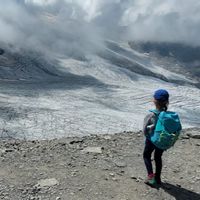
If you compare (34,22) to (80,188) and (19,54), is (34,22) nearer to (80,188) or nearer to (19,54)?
(19,54)

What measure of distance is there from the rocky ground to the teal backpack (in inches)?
29.7

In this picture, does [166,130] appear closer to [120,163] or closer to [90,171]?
[90,171]

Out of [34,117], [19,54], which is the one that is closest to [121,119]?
[34,117]

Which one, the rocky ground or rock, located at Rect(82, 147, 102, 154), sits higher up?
rock, located at Rect(82, 147, 102, 154)

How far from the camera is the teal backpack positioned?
22.0 feet

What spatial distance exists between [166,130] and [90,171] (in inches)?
59.1

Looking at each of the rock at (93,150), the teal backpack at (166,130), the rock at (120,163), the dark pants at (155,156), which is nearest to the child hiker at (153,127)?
the dark pants at (155,156)

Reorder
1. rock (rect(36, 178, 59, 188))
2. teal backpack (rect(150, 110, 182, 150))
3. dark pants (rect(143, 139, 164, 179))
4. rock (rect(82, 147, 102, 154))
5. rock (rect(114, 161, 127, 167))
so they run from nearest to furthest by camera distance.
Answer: teal backpack (rect(150, 110, 182, 150)), rock (rect(36, 178, 59, 188)), dark pants (rect(143, 139, 164, 179)), rock (rect(114, 161, 127, 167)), rock (rect(82, 147, 102, 154))

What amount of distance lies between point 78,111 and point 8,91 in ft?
22.8

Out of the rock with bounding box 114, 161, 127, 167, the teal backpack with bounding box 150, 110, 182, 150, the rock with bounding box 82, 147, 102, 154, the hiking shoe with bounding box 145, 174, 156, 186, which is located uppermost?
the teal backpack with bounding box 150, 110, 182, 150

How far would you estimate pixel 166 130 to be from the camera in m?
6.69

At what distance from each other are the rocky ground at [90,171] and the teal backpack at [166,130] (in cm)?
76

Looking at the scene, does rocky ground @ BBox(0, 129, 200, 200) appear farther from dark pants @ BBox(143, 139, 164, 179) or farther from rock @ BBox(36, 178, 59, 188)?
dark pants @ BBox(143, 139, 164, 179)

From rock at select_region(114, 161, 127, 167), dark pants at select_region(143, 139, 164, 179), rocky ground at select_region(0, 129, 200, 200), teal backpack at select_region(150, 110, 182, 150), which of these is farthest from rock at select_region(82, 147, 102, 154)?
teal backpack at select_region(150, 110, 182, 150)
